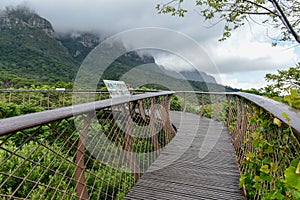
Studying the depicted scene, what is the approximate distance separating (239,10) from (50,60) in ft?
84.5

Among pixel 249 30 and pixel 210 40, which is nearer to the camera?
pixel 249 30

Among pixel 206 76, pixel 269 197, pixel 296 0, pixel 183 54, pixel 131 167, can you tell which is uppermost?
pixel 296 0

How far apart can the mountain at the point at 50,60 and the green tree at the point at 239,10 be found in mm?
2237

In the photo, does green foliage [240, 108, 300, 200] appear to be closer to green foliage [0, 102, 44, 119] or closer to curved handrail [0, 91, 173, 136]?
curved handrail [0, 91, 173, 136]

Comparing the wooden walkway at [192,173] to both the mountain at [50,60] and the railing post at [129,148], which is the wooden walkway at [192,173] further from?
the mountain at [50,60]

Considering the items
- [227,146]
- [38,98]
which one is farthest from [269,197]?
[38,98]

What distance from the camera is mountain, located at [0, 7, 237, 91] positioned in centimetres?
1177

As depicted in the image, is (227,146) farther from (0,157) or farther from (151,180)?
(0,157)

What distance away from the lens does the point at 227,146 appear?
3.68 m

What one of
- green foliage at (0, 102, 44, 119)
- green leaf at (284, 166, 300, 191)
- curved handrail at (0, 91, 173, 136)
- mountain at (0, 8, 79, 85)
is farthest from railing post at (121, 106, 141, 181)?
mountain at (0, 8, 79, 85)

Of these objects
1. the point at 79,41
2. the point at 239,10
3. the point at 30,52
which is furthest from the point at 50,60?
the point at 239,10

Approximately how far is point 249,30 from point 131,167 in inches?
257

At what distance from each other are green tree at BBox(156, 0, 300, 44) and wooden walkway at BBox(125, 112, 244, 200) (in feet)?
14.1

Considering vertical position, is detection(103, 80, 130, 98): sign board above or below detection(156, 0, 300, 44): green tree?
below
